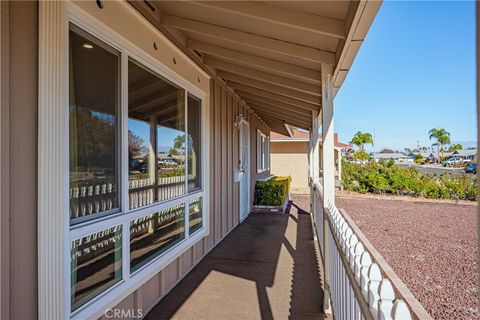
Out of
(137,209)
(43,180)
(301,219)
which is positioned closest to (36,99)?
(43,180)

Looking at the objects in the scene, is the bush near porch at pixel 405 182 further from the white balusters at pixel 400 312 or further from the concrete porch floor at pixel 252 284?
the white balusters at pixel 400 312

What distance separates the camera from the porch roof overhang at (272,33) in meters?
2.21

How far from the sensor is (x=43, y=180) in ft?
5.38

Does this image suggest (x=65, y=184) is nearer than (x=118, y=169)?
Yes

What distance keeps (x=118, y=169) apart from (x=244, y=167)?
5210 millimetres

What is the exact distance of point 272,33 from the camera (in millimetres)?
2732

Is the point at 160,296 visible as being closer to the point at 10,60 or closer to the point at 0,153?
the point at 0,153

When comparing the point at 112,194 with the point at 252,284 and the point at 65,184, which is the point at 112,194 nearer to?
the point at 65,184

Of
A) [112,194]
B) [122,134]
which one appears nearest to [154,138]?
A: [122,134]

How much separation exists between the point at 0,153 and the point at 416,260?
5119 mm

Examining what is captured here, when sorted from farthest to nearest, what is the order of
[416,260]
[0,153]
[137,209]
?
[416,260] → [137,209] → [0,153]

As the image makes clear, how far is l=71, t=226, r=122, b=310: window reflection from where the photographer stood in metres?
1.92

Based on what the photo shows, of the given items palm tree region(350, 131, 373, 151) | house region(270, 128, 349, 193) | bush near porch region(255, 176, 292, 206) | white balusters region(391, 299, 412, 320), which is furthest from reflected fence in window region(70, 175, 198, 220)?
palm tree region(350, 131, 373, 151)

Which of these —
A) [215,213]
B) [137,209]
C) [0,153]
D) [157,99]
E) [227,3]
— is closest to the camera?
[0,153]
